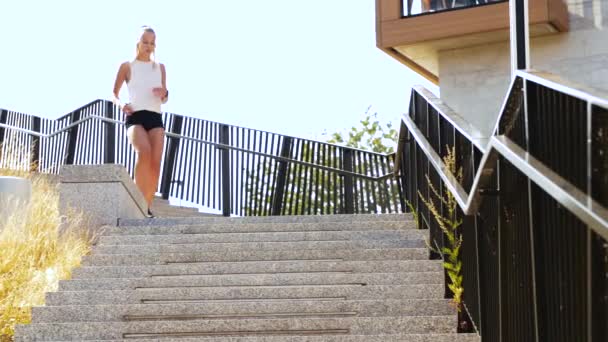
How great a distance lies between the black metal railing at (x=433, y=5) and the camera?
1609cm

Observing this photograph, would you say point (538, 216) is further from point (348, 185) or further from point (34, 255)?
point (348, 185)

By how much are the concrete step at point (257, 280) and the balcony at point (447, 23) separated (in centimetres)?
739

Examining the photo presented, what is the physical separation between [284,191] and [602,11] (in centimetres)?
527

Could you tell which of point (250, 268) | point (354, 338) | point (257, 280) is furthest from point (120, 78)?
point (354, 338)

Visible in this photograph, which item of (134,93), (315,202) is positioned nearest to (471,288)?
(134,93)

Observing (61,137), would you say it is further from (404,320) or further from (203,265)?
(404,320)

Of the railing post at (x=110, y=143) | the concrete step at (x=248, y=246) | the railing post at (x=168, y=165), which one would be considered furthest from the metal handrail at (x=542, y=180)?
the railing post at (x=110, y=143)

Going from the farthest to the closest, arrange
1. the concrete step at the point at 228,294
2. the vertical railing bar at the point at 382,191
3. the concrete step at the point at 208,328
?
the vertical railing bar at the point at 382,191 → the concrete step at the point at 228,294 → the concrete step at the point at 208,328

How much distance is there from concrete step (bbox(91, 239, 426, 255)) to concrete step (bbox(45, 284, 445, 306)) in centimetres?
114

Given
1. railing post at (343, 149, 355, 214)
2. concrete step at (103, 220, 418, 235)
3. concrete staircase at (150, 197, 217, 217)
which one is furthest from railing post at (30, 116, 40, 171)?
concrete step at (103, 220, 418, 235)

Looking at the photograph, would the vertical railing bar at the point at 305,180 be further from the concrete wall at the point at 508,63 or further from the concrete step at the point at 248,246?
the concrete step at the point at 248,246

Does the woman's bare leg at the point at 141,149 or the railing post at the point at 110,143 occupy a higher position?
the railing post at the point at 110,143

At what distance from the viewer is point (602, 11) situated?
15.7 metres

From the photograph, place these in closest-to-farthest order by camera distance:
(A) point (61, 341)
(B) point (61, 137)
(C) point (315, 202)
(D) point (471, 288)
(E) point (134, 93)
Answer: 1. (D) point (471, 288)
2. (A) point (61, 341)
3. (E) point (134, 93)
4. (C) point (315, 202)
5. (B) point (61, 137)
